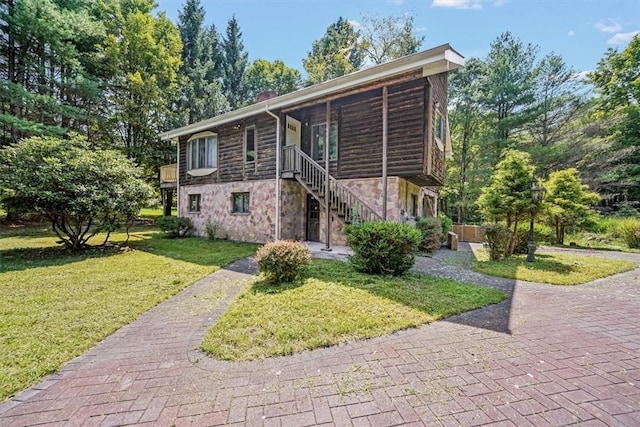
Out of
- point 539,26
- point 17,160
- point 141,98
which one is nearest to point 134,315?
point 17,160

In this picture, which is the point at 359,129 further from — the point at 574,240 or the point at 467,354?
the point at 574,240

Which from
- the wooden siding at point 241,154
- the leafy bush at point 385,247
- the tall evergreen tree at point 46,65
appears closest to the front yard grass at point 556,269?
the leafy bush at point 385,247

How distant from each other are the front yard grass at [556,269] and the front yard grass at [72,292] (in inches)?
297

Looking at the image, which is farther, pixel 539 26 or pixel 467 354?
pixel 539 26

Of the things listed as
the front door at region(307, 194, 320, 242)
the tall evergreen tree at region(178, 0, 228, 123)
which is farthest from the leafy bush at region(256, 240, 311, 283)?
the tall evergreen tree at region(178, 0, 228, 123)

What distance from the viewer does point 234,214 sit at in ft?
42.5

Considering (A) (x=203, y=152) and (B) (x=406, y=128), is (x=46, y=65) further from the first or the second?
(B) (x=406, y=128)

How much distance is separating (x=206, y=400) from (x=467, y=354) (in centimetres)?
280

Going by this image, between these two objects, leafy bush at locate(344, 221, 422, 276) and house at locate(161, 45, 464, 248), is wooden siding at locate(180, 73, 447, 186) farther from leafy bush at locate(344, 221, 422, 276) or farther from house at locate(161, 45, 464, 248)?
leafy bush at locate(344, 221, 422, 276)

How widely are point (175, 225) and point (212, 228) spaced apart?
2.11 metres

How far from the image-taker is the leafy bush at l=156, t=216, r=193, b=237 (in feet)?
45.7

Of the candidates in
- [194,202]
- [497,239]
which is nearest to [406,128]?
[497,239]

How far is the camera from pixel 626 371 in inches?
114

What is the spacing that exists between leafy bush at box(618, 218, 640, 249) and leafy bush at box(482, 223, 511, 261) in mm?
8325
